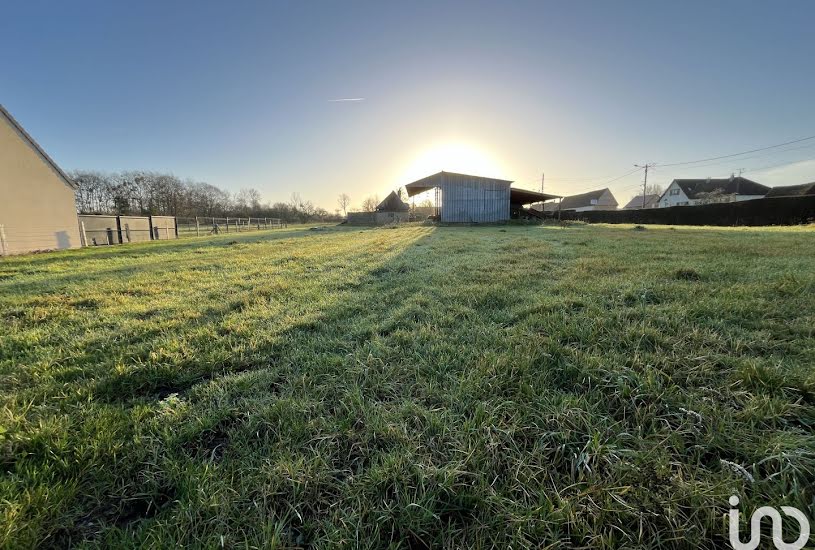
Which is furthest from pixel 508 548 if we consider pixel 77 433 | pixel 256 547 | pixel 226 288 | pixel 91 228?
pixel 91 228

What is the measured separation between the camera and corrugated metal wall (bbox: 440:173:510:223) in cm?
2205

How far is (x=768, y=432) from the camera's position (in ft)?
4.30

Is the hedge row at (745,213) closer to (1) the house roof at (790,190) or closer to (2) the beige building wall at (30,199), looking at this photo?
(1) the house roof at (790,190)

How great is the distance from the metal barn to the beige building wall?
19.2 metres

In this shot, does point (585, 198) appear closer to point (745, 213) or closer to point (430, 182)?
point (745, 213)

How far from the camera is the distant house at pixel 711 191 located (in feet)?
131

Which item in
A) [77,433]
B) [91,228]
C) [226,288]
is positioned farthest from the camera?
[91,228]

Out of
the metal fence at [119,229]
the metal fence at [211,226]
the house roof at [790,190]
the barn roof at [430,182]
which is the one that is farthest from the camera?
the house roof at [790,190]

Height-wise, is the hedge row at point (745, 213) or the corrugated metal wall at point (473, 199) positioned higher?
the corrugated metal wall at point (473, 199)

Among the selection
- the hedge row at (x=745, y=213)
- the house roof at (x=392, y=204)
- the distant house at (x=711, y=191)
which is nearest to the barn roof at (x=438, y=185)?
the hedge row at (x=745, y=213)

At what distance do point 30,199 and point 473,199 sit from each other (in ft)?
75.1

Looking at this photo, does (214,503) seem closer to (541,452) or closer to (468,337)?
(541,452)

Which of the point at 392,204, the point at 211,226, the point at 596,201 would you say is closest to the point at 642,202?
the point at 596,201

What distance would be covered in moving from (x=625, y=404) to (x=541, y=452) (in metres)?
0.60
